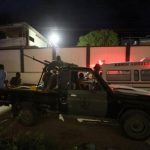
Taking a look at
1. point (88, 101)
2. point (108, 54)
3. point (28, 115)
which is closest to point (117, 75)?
point (88, 101)

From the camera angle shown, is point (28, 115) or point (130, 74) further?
point (130, 74)

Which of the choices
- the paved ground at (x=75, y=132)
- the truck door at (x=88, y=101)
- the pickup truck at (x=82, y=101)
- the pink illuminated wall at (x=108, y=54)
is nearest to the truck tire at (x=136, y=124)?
the pickup truck at (x=82, y=101)

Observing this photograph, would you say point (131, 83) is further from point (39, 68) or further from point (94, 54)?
point (39, 68)

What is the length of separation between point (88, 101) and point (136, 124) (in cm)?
144

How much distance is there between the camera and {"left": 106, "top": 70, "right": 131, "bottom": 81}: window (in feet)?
43.4

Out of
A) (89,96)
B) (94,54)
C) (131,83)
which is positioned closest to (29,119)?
(89,96)

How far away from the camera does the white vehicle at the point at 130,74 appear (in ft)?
42.7

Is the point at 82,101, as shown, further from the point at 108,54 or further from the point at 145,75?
the point at 108,54

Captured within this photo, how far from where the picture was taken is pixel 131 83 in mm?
13078

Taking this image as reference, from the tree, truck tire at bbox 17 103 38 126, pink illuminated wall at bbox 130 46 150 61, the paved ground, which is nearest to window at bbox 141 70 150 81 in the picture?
the paved ground

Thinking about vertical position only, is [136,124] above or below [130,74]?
below

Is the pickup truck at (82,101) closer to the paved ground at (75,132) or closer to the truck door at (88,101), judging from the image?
the truck door at (88,101)

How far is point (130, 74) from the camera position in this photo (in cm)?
1318

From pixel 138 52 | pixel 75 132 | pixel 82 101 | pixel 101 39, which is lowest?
pixel 75 132
